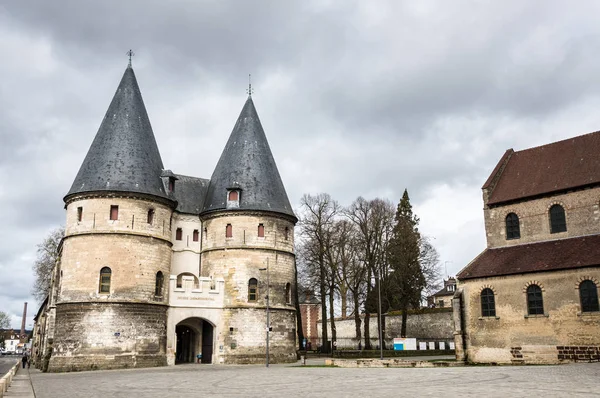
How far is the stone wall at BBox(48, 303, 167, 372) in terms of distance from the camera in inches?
1214

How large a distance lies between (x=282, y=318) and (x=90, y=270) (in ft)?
41.3

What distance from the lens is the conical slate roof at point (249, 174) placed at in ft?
125

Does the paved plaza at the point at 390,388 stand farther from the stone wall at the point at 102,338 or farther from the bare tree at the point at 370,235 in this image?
the bare tree at the point at 370,235

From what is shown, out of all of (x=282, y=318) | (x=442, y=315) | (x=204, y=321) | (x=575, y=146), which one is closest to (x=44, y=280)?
(x=204, y=321)

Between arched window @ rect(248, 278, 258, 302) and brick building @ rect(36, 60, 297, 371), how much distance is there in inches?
2.6

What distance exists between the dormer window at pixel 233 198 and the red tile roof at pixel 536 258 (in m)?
15.0

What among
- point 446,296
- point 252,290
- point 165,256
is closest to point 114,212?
point 165,256

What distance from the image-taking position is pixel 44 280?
60281 millimetres

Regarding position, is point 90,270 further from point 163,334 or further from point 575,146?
point 575,146

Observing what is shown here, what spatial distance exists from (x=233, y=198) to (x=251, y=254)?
157 inches

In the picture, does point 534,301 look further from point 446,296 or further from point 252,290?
point 446,296

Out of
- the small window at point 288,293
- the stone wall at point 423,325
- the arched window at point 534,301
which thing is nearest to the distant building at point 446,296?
the stone wall at point 423,325

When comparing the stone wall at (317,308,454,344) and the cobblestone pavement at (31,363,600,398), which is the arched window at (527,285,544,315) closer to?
the cobblestone pavement at (31,363,600,398)

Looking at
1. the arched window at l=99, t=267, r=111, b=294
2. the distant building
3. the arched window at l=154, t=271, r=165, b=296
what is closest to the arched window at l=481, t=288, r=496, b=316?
the arched window at l=154, t=271, r=165, b=296
